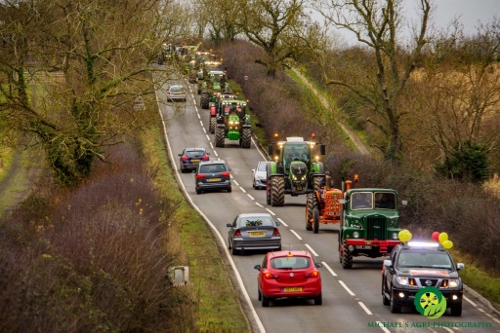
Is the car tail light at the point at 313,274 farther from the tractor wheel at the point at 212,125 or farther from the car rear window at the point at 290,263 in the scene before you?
the tractor wheel at the point at 212,125

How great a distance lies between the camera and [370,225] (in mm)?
26844

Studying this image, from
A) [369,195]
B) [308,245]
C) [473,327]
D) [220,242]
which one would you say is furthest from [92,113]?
[473,327]

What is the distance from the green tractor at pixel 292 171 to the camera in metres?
40.3

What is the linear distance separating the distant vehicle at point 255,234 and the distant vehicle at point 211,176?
54.7 feet

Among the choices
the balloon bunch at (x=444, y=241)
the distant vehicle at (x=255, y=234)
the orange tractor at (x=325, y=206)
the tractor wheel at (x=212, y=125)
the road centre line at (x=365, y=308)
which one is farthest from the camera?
the tractor wheel at (x=212, y=125)

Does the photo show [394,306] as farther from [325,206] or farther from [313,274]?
[325,206]

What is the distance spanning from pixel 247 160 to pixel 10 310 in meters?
50.3

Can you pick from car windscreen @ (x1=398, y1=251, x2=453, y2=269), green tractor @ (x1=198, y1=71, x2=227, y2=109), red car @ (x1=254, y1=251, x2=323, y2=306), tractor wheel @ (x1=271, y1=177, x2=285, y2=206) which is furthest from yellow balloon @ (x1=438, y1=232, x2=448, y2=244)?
green tractor @ (x1=198, y1=71, x2=227, y2=109)

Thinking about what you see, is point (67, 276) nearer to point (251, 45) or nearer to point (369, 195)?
point (369, 195)

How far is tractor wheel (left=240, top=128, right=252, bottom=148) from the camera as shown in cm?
6338

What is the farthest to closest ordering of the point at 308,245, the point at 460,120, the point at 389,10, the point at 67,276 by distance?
the point at 389,10, the point at 460,120, the point at 308,245, the point at 67,276

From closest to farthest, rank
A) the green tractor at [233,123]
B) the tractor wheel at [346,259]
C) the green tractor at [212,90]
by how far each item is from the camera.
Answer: the tractor wheel at [346,259], the green tractor at [233,123], the green tractor at [212,90]

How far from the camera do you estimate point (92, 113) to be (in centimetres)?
3503

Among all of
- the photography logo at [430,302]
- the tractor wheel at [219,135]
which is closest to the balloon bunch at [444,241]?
the photography logo at [430,302]
